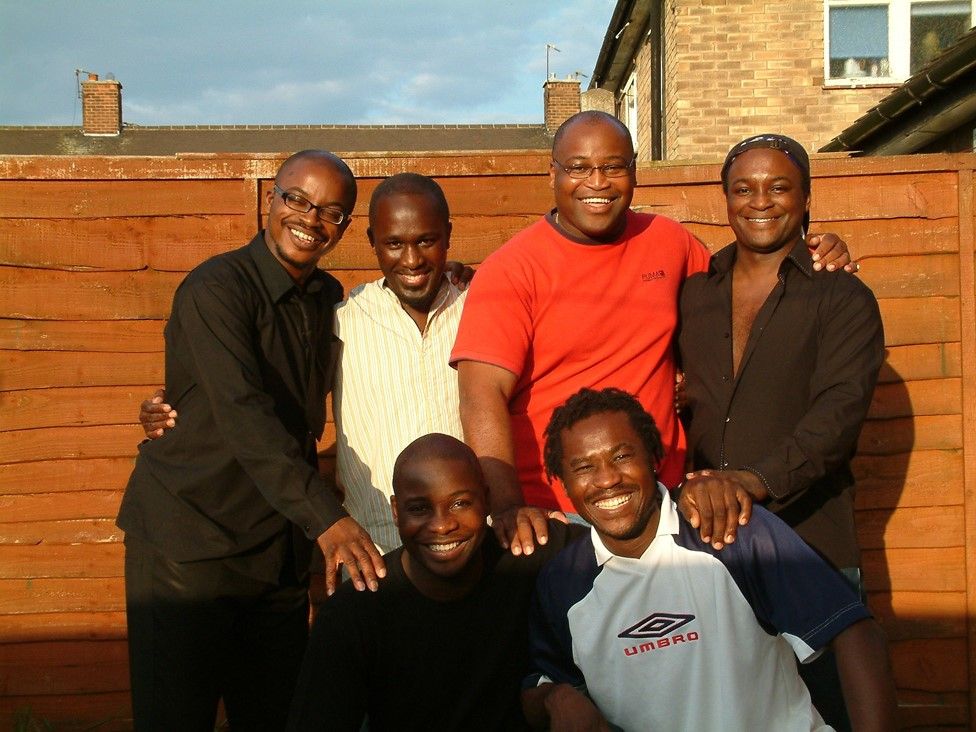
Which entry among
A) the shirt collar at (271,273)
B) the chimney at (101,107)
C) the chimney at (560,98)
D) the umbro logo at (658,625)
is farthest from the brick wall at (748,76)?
the chimney at (101,107)

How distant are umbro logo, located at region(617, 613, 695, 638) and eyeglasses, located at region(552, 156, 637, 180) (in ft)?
4.51

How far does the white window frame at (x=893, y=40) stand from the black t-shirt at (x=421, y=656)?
1083 cm

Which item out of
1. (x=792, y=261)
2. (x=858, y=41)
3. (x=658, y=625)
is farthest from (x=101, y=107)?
(x=658, y=625)

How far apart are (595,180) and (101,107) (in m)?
31.0

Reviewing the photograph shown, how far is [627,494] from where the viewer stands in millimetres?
2445

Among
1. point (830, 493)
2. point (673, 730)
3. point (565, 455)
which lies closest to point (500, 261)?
point (565, 455)

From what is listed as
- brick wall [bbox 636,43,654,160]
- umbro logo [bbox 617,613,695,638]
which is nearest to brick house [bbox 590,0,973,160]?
brick wall [bbox 636,43,654,160]

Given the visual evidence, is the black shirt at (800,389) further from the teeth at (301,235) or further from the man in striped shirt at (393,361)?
the teeth at (301,235)

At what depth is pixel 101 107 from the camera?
3039 cm

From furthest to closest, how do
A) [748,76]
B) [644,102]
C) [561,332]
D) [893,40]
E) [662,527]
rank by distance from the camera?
[644,102]
[893,40]
[748,76]
[561,332]
[662,527]

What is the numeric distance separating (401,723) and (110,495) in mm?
2418

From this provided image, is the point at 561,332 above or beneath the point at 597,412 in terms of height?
above

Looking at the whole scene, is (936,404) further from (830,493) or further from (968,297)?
(830,493)

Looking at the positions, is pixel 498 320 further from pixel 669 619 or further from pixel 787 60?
pixel 787 60
